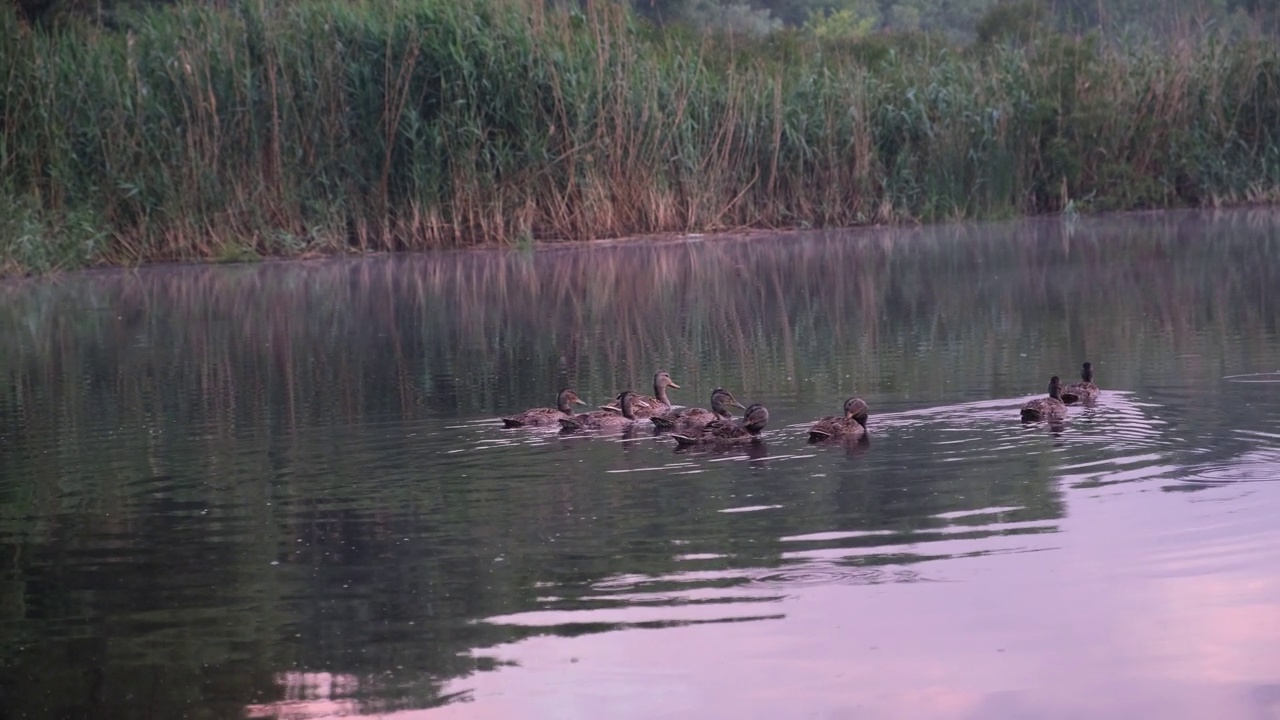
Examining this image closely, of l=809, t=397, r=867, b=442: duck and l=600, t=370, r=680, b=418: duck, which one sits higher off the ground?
l=600, t=370, r=680, b=418: duck

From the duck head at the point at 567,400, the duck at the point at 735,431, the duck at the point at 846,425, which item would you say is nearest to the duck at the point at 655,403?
the duck head at the point at 567,400

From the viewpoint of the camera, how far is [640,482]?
A: 7953 mm

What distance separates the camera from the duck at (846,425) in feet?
28.4

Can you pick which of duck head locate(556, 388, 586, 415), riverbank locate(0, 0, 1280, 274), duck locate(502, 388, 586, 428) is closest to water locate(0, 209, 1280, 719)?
duck locate(502, 388, 586, 428)

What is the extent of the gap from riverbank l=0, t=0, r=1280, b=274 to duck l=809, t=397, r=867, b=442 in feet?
47.9

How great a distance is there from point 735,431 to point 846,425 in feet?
1.75

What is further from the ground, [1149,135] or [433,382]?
[1149,135]

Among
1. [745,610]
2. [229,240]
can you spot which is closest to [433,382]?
[745,610]

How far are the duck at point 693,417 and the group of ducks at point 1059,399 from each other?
59.2 inches

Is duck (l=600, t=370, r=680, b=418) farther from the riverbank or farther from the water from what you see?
the riverbank

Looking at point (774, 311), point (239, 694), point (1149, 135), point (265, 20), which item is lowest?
point (239, 694)

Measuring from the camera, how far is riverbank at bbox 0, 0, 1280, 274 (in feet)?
73.9

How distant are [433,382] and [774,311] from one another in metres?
4.35

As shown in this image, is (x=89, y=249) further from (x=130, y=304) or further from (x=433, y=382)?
(x=433, y=382)
